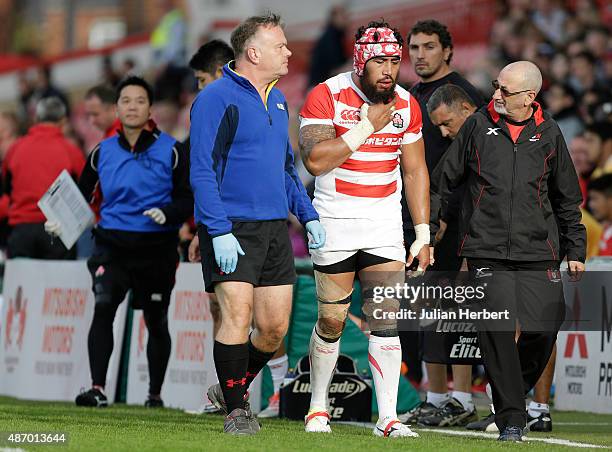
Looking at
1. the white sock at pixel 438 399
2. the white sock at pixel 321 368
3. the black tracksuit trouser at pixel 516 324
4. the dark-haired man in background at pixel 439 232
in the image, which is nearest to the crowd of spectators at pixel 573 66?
the dark-haired man in background at pixel 439 232

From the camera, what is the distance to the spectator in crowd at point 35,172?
13086mm

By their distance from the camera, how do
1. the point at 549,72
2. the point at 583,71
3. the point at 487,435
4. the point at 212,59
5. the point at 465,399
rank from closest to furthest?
the point at 487,435 → the point at 465,399 → the point at 212,59 → the point at 583,71 → the point at 549,72

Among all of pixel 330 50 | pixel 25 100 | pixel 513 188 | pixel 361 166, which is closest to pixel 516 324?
pixel 513 188

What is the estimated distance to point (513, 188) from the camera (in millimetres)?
8523

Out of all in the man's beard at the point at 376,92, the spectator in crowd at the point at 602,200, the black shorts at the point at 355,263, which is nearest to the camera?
the man's beard at the point at 376,92

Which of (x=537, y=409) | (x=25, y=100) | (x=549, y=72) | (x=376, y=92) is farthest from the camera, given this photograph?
(x=25, y=100)

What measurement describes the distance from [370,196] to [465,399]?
2050 millimetres

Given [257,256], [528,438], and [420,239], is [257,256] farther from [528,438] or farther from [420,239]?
[528,438]

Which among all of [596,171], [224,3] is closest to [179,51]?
[224,3]

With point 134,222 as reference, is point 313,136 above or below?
above

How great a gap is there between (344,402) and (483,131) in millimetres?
2351

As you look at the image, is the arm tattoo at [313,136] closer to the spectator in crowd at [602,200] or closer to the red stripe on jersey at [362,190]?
the red stripe on jersey at [362,190]

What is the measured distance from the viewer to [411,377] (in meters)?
11.7

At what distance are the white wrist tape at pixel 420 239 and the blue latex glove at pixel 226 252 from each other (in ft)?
3.74
